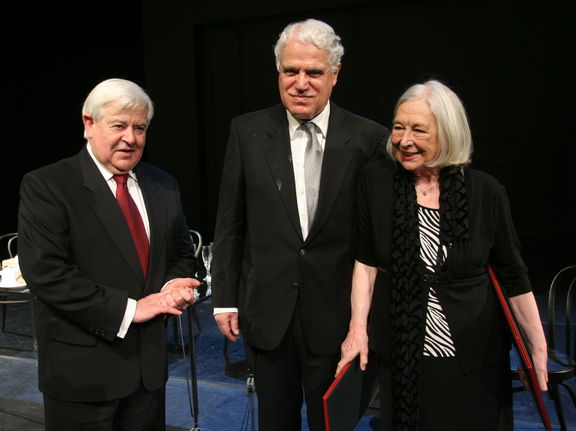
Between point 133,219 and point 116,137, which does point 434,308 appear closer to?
point 133,219

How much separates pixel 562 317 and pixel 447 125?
347 centimetres

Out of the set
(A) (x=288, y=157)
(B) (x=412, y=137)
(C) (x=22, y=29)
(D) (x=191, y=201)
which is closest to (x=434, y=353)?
(B) (x=412, y=137)


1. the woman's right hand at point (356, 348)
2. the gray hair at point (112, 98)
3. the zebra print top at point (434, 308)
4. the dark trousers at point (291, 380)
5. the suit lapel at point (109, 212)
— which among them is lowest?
the dark trousers at point (291, 380)

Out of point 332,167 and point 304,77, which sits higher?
point 304,77

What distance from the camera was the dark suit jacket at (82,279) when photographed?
1.43 m

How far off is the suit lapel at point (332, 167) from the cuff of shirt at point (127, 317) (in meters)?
0.49

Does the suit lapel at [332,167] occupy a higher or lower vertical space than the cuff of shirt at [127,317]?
higher

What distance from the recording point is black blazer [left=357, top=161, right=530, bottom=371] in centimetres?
150

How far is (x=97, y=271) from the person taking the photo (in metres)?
1.50

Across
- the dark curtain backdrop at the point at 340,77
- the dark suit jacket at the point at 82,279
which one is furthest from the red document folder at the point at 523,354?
the dark curtain backdrop at the point at 340,77

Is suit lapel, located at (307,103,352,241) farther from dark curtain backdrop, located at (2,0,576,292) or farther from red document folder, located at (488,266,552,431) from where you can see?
dark curtain backdrop, located at (2,0,576,292)

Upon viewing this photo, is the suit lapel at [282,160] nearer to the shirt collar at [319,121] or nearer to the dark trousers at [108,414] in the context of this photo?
the shirt collar at [319,121]

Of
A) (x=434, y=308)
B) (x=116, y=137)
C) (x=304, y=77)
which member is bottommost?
(x=434, y=308)

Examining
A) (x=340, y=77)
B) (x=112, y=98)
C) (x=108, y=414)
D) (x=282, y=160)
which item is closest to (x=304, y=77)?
(x=282, y=160)
